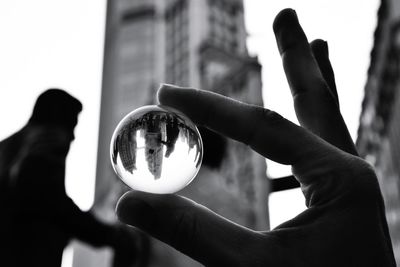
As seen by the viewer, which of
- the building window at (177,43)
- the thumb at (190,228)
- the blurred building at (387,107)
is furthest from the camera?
the building window at (177,43)

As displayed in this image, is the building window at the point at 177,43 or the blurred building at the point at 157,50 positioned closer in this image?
the blurred building at the point at 157,50

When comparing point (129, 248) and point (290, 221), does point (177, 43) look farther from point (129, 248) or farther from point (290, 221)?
point (290, 221)

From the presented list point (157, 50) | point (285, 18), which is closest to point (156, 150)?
point (285, 18)

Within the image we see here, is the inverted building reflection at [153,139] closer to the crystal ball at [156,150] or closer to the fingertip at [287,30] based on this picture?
the crystal ball at [156,150]

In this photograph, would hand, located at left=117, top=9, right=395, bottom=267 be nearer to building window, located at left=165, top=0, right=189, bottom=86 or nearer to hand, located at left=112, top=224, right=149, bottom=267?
hand, located at left=112, top=224, right=149, bottom=267

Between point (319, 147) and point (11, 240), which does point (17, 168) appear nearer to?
point (11, 240)

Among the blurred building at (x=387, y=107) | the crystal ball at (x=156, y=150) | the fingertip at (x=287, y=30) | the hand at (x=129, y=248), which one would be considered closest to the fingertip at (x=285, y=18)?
the fingertip at (x=287, y=30)

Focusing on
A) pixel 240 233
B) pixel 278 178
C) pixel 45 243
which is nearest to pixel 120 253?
pixel 45 243
